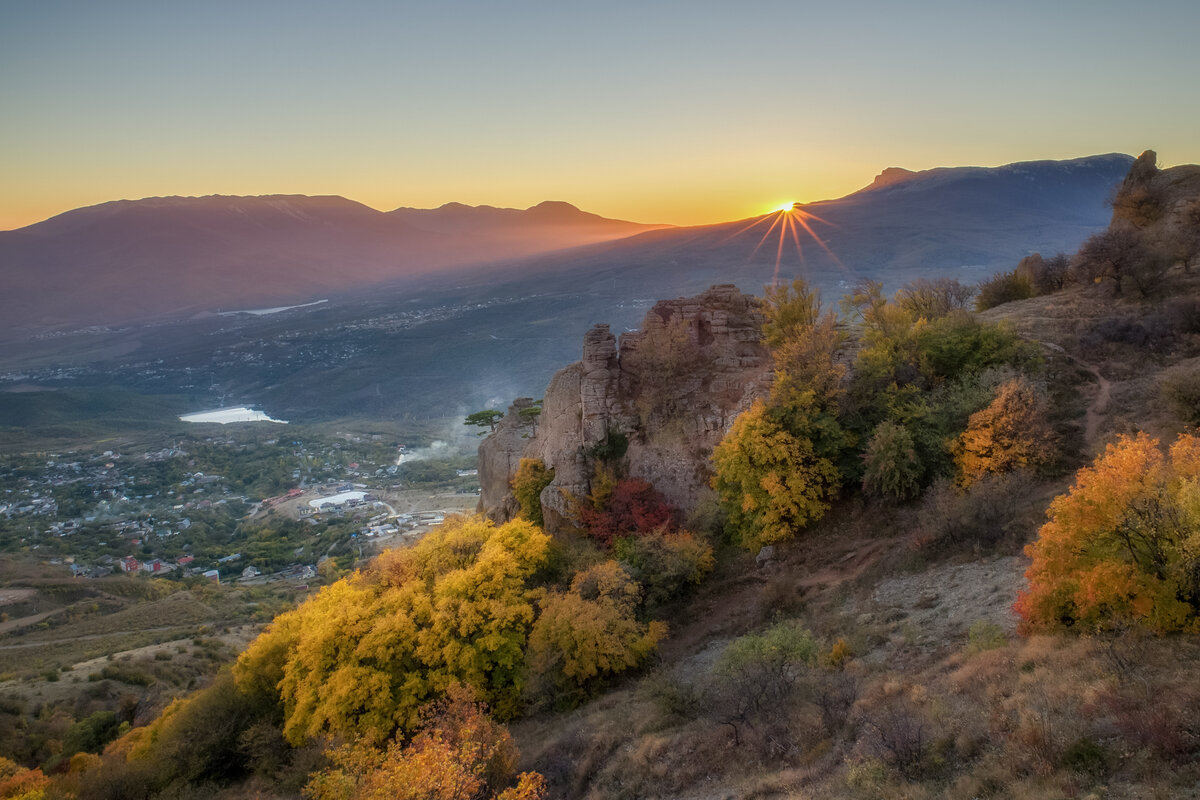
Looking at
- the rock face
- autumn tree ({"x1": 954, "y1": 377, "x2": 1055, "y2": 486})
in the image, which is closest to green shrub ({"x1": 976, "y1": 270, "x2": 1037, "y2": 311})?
the rock face

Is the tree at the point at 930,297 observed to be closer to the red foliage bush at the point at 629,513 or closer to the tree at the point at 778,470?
the tree at the point at 778,470

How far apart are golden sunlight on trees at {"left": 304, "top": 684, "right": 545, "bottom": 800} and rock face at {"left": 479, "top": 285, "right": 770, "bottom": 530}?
15.9 meters

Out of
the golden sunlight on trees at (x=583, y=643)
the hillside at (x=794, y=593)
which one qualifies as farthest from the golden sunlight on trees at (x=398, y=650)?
the golden sunlight on trees at (x=583, y=643)

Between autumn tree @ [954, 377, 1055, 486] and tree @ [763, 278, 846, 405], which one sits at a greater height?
tree @ [763, 278, 846, 405]

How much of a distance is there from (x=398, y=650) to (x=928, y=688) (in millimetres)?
18468

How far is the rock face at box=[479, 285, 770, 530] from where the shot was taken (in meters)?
34.3

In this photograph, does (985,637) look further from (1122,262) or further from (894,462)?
(1122,262)

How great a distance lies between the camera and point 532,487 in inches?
1448

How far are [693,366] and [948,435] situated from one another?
541 inches

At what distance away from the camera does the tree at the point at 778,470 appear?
2795 centimetres

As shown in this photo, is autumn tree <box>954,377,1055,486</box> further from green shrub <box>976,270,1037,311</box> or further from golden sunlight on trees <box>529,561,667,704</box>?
green shrub <box>976,270,1037,311</box>

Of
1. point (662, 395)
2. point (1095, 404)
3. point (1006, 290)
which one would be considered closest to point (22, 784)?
point (662, 395)

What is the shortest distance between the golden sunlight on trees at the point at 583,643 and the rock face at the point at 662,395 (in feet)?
32.8

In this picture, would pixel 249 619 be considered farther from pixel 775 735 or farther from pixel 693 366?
pixel 775 735
